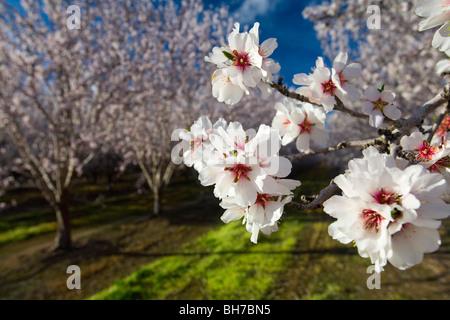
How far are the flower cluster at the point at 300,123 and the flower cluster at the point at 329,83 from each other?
0.20 meters

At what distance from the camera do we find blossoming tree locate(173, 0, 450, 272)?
0.91m

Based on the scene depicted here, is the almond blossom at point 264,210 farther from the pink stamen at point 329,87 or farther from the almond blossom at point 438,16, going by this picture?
the almond blossom at point 438,16

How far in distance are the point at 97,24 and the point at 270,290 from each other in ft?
29.8

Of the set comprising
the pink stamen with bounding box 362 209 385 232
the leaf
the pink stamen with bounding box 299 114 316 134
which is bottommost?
the pink stamen with bounding box 362 209 385 232

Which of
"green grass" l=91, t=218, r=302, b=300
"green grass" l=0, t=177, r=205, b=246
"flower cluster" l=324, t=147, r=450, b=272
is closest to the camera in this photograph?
"flower cluster" l=324, t=147, r=450, b=272

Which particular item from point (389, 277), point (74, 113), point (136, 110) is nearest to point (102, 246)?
point (74, 113)

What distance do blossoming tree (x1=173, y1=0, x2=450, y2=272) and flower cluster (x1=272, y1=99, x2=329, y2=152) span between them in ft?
0.03

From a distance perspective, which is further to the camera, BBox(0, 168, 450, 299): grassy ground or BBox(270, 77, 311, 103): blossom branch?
BBox(0, 168, 450, 299): grassy ground

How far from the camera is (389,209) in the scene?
0.86 metres

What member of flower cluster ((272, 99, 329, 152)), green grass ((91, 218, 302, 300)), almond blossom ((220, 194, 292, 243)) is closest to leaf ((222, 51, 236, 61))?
flower cluster ((272, 99, 329, 152))

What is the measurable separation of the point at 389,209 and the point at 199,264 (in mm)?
6679

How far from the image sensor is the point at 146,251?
8.16m

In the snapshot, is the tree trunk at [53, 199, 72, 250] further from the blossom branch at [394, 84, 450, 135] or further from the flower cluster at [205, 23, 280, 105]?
the blossom branch at [394, 84, 450, 135]

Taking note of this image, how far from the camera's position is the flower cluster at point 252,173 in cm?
106
